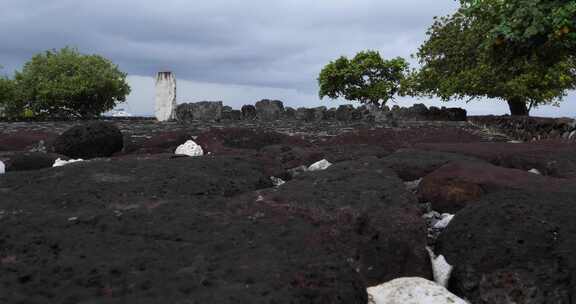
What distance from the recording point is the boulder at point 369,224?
2252 mm

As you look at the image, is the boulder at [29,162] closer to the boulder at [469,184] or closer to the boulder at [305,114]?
the boulder at [469,184]

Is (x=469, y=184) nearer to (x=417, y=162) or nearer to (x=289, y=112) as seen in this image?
(x=417, y=162)

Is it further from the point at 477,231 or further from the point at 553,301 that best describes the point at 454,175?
the point at 553,301

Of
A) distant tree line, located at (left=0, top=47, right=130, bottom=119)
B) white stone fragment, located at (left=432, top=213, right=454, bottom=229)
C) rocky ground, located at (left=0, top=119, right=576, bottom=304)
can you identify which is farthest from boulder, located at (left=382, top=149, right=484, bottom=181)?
distant tree line, located at (left=0, top=47, right=130, bottom=119)

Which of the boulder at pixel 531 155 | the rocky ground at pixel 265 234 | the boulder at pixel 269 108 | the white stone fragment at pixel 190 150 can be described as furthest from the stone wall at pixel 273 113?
the rocky ground at pixel 265 234

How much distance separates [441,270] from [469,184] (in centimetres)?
92

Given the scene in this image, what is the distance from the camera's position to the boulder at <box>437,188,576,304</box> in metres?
2.16

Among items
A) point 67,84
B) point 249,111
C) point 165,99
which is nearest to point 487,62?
point 249,111

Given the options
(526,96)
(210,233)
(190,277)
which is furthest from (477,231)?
(526,96)

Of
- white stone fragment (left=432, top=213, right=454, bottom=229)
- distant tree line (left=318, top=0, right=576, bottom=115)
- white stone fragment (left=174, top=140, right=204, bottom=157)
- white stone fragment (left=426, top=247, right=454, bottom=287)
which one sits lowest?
white stone fragment (left=426, top=247, right=454, bottom=287)

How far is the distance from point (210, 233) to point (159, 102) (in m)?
17.1

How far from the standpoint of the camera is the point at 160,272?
5.53 ft

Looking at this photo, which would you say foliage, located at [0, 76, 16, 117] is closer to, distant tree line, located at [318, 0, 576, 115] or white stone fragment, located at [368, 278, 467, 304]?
distant tree line, located at [318, 0, 576, 115]

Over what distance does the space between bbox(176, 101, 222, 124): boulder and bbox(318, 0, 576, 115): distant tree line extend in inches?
314
